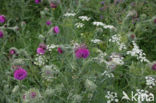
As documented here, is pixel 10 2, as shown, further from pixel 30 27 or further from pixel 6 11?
pixel 30 27

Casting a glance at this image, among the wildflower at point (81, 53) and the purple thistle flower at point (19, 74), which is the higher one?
the wildflower at point (81, 53)

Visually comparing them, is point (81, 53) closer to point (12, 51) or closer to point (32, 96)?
point (32, 96)

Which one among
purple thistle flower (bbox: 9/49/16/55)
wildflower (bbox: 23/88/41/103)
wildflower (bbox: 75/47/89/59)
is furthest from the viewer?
purple thistle flower (bbox: 9/49/16/55)

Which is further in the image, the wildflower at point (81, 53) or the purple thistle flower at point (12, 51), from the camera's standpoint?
the purple thistle flower at point (12, 51)

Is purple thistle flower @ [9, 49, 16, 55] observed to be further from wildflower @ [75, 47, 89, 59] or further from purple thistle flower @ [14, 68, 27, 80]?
wildflower @ [75, 47, 89, 59]

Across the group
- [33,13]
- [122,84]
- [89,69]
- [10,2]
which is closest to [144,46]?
[122,84]

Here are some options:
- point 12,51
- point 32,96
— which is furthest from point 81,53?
point 12,51

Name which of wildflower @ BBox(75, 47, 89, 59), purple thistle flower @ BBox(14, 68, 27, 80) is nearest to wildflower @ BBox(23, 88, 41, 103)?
purple thistle flower @ BBox(14, 68, 27, 80)

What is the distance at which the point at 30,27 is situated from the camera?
10.6 feet

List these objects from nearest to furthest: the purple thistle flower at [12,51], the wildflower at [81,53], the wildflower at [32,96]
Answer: the wildflower at [32,96]
the wildflower at [81,53]
the purple thistle flower at [12,51]

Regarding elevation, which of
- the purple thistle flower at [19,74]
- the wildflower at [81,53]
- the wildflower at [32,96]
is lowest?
the wildflower at [32,96]

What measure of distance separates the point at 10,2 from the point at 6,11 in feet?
0.53

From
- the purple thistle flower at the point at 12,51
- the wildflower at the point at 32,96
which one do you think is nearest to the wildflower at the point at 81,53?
the wildflower at the point at 32,96

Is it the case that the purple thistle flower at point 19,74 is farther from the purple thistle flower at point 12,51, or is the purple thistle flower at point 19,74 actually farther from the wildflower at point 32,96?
the purple thistle flower at point 12,51
